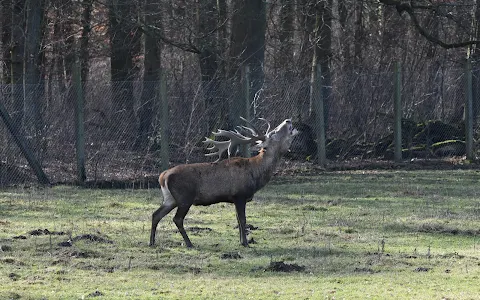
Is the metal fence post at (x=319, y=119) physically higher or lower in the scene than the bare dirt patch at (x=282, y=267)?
higher

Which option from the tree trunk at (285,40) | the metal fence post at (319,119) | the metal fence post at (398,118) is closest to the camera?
the metal fence post at (319,119)

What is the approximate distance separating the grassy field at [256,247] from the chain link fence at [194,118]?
4.33 feet

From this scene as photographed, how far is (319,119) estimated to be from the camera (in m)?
20.3

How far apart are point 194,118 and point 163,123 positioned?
108cm

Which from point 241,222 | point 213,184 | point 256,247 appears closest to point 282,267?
point 256,247

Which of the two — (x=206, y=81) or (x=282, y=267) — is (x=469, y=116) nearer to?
(x=206, y=81)

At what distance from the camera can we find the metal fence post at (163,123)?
1805 cm

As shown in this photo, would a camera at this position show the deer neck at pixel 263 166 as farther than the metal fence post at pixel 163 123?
No

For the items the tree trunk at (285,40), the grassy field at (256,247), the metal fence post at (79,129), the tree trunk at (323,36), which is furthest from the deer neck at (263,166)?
the tree trunk at (285,40)

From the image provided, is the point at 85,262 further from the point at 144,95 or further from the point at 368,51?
the point at 368,51

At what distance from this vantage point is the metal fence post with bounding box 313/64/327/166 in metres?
20.2

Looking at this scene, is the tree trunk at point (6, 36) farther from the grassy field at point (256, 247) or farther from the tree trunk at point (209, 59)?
the grassy field at point (256, 247)

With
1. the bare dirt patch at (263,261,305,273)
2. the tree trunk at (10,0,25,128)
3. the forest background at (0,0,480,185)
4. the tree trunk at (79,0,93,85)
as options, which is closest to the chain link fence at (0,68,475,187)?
the forest background at (0,0,480,185)

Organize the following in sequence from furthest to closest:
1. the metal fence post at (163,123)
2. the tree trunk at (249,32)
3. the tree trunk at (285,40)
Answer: the tree trunk at (285,40) → the tree trunk at (249,32) → the metal fence post at (163,123)
